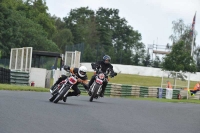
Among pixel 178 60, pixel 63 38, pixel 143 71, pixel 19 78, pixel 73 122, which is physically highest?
pixel 63 38

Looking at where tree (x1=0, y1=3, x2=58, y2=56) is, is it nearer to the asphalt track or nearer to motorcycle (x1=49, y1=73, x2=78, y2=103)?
motorcycle (x1=49, y1=73, x2=78, y2=103)

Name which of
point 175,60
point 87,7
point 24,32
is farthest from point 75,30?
point 175,60

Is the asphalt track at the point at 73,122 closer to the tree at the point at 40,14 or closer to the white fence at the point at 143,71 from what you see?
the white fence at the point at 143,71

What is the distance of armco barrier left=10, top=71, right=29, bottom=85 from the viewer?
3394cm

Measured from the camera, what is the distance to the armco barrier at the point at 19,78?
33938 millimetres

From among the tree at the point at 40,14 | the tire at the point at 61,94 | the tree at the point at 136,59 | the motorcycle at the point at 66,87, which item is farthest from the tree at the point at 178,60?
the tree at the point at 40,14

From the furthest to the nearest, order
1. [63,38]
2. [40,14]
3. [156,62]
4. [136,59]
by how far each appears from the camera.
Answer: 1. [63,38]
2. [40,14]
3. [136,59]
4. [156,62]

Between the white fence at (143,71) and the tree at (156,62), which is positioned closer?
the white fence at (143,71)

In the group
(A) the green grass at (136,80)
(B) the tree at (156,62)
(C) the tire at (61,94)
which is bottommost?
(A) the green grass at (136,80)

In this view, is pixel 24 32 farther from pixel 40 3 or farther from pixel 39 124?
pixel 39 124

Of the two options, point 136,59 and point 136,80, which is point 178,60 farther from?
point 136,59

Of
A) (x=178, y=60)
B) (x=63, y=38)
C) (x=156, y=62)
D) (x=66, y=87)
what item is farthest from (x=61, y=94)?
(x=63, y=38)

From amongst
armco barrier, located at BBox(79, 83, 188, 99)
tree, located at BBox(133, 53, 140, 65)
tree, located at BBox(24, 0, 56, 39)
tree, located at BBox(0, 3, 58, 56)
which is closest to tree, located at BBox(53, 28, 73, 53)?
tree, located at BBox(24, 0, 56, 39)

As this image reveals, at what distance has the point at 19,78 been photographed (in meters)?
34.3
